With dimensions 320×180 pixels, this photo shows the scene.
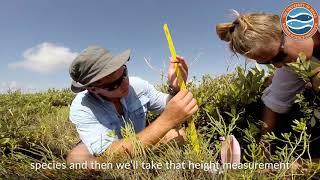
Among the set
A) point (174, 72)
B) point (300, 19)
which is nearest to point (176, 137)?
point (174, 72)

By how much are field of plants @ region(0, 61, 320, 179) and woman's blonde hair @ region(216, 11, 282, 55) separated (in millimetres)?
371

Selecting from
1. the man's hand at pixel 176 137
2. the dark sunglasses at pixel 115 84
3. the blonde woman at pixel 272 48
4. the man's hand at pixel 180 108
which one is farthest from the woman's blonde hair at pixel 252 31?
the dark sunglasses at pixel 115 84

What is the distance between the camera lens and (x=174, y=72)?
8.43 feet

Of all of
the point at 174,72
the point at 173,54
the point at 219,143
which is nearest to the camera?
the point at 219,143

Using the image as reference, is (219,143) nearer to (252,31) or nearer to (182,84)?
(182,84)

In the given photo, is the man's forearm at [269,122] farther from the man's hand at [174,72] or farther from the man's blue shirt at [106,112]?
the man's blue shirt at [106,112]

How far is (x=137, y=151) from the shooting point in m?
2.14

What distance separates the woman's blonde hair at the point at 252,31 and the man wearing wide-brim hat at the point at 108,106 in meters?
0.38

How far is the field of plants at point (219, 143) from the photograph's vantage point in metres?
1.79

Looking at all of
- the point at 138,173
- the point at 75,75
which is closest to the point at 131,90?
the point at 75,75

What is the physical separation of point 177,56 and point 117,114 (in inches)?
28.7

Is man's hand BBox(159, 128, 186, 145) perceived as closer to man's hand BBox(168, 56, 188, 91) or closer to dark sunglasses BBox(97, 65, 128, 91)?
man's hand BBox(168, 56, 188, 91)

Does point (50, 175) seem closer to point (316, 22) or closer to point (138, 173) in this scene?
point (138, 173)

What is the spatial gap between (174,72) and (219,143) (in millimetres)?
632
